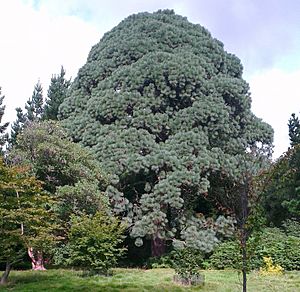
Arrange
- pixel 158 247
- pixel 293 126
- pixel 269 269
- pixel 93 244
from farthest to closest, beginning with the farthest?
pixel 293 126, pixel 158 247, pixel 269 269, pixel 93 244

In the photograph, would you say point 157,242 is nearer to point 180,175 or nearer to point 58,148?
point 180,175

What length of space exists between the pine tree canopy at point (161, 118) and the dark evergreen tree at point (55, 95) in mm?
5774

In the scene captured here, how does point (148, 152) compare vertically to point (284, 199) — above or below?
above

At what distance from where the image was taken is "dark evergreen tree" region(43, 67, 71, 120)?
2472 cm

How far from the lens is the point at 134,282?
10.5 metres

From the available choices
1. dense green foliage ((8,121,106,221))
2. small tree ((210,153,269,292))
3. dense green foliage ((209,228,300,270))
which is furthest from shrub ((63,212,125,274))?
dense green foliage ((209,228,300,270))

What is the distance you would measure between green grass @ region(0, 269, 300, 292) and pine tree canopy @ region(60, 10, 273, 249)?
117 inches

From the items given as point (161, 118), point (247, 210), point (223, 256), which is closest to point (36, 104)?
point (161, 118)

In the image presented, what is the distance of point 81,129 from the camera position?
55.4 ft

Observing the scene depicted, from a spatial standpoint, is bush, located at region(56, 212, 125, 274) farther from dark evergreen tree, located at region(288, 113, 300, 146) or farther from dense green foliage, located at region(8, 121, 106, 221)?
dark evergreen tree, located at region(288, 113, 300, 146)

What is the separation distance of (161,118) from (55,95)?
39.2 ft

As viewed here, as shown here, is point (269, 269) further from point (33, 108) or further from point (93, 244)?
point (33, 108)

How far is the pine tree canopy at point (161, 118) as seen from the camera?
14.8 metres

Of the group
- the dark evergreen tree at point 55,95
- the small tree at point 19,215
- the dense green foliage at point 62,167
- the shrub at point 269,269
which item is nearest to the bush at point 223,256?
the shrub at point 269,269
